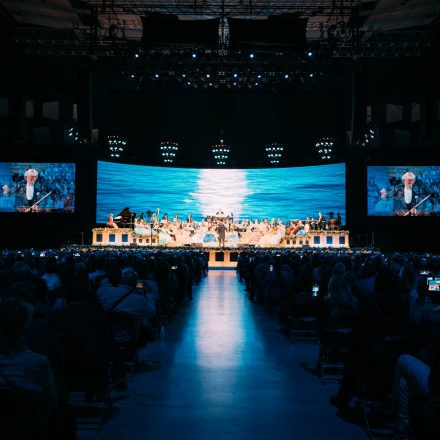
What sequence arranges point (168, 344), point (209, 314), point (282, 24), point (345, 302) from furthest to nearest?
1. point (282, 24)
2. point (209, 314)
3. point (168, 344)
4. point (345, 302)

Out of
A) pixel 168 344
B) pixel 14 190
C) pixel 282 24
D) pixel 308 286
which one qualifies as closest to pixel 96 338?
pixel 168 344

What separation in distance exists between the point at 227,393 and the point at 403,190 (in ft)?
81.9

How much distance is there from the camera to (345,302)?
6289 mm

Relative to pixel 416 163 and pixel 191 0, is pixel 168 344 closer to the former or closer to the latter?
pixel 191 0

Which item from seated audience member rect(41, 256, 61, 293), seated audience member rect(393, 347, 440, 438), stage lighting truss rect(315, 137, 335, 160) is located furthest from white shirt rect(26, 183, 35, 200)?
seated audience member rect(393, 347, 440, 438)

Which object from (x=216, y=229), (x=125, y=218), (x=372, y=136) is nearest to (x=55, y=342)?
(x=372, y=136)

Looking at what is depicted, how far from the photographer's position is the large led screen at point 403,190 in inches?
1126

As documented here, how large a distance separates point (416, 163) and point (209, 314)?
20.2 m

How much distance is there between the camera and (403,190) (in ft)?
95.3

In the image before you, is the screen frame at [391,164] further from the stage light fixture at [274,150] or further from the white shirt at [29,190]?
the white shirt at [29,190]

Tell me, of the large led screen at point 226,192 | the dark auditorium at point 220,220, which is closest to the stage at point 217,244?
the dark auditorium at point 220,220

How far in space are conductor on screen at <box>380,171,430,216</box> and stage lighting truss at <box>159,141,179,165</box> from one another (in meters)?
10.5

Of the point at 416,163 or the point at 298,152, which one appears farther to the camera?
the point at 298,152

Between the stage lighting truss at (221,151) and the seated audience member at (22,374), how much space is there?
29.1m
